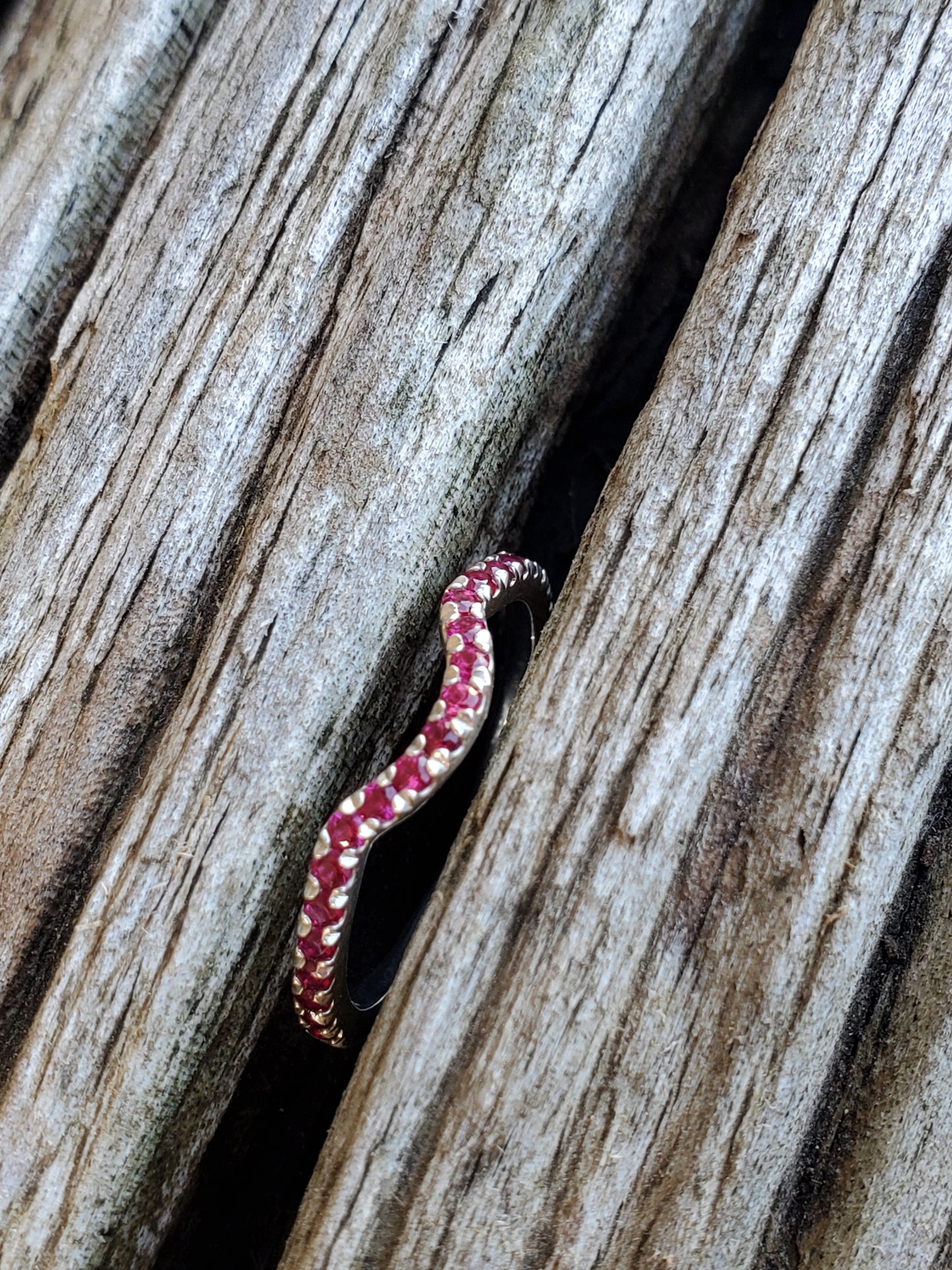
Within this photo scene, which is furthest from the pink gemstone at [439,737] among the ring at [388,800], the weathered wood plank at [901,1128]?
the weathered wood plank at [901,1128]

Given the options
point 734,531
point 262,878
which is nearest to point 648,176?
point 734,531

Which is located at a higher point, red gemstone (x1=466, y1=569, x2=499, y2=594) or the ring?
red gemstone (x1=466, y1=569, x2=499, y2=594)

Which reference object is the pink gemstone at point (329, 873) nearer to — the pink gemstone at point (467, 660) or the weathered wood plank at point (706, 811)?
the weathered wood plank at point (706, 811)

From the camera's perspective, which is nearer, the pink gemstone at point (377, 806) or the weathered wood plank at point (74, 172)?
the pink gemstone at point (377, 806)

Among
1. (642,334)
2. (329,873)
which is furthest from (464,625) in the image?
(642,334)

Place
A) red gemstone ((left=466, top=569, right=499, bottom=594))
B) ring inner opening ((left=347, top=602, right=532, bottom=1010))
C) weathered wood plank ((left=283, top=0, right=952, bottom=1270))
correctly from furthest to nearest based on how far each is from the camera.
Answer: ring inner opening ((left=347, top=602, right=532, bottom=1010))
red gemstone ((left=466, top=569, right=499, bottom=594))
weathered wood plank ((left=283, top=0, right=952, bottom=1270))

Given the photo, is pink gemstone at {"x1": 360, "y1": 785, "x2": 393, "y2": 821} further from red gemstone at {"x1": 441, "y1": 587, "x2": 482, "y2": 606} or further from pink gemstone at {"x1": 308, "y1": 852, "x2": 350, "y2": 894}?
red gemstone at {"x1": 441, "y1": 587, "x2": 482, "y2": 606}

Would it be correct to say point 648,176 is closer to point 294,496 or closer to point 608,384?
point 608,384

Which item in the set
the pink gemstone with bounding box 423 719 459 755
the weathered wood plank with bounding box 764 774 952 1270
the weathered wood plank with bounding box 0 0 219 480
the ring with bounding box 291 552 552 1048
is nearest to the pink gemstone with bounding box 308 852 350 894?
the ring with bounding box 291 552 552 1048
